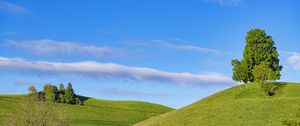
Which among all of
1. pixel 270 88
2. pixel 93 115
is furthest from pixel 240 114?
pixel 93 115

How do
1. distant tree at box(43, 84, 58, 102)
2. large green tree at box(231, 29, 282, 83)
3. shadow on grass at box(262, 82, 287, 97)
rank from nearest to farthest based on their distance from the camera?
shadow on grass at box(262, 82, 287, 97) < large green tree at box(231, 29, 282, 83) < distant tree at box(43, 84, 58, 102)

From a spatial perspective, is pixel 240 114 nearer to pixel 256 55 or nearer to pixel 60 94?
pixel 256 55

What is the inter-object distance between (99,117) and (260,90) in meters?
39.6

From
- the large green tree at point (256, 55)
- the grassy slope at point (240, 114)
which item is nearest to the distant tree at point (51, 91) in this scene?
the large green tree at point (256, 55)

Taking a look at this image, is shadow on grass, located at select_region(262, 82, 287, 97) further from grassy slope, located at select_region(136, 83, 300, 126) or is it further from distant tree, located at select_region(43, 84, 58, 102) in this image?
distant tree, located at select_region(43, 84, 58, 102)

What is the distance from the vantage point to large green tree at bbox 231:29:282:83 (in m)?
92.4

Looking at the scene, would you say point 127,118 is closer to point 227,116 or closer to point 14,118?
point 227,116

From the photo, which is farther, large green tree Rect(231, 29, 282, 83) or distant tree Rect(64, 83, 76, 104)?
distant tree Rect(64, 83, 76, 104)

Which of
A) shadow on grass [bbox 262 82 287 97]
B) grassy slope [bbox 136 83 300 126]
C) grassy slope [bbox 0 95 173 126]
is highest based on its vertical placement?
shadow on grass [bbox 262 82 287 97]

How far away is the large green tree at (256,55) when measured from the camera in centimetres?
9244

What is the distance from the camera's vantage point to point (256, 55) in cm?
9281

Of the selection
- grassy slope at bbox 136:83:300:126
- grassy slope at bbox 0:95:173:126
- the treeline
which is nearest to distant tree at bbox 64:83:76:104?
the treeline

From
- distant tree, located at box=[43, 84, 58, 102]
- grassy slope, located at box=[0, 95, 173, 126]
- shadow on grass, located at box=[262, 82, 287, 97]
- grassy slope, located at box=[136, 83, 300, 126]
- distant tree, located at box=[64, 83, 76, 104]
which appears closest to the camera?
grassy slope, located at box=[136, 83, 300, 126]

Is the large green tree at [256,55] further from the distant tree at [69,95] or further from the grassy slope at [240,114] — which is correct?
the distant tree at [69,95]
